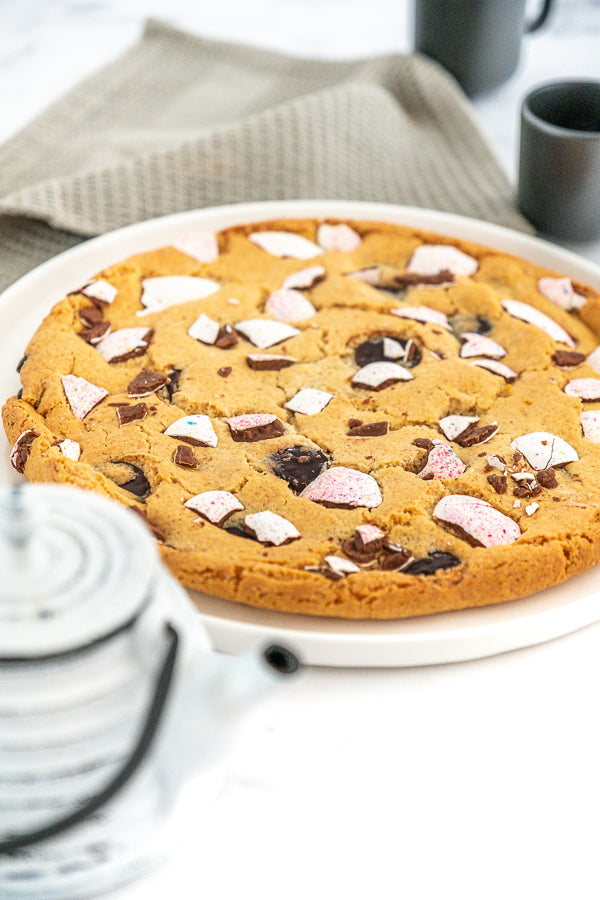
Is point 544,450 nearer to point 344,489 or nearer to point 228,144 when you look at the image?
point 344,489

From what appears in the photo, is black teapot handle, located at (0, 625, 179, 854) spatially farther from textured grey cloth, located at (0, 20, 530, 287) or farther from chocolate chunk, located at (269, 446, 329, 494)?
textured grey cloth, located at (0, 20, 530, 287)

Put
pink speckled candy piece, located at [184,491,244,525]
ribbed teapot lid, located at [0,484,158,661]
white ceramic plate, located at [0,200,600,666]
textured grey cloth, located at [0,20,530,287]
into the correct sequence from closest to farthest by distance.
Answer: ribbed teapot lid, located at [0,484,158,661], white ceramic plate, located at [0,200,600,666], pink speckled candy piece, located at [184,491,244,525], textured grey cloth, located at [0,20,530,287]

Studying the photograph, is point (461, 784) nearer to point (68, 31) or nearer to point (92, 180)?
point (92, 180)

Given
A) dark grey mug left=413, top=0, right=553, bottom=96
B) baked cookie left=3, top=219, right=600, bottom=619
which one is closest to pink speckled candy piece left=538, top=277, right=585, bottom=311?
baked cookie left=3, top=219, right=600, bottom=619

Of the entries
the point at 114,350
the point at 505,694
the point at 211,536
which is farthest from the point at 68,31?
the point at 505,694

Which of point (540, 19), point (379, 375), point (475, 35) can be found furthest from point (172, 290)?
point (540, 19)

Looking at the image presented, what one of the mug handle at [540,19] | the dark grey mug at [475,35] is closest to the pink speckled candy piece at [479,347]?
the dark grey mug at [475,35]
